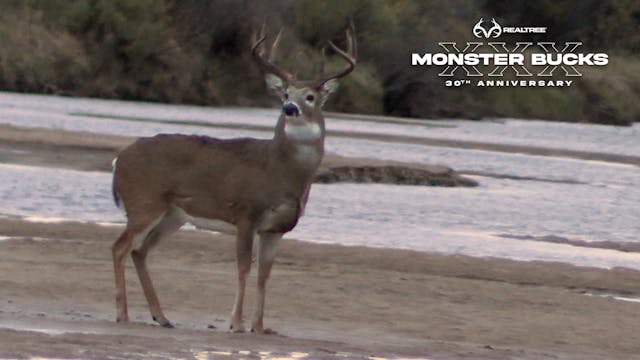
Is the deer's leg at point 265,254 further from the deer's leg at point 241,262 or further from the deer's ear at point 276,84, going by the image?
the deer's ear at point 276,84

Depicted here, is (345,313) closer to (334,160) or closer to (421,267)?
A: (421,267)

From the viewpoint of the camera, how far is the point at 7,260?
56.2 feet

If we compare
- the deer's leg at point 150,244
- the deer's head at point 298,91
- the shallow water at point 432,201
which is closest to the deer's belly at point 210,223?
the deer's leg at point 150,244

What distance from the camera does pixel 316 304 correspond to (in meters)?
15.9

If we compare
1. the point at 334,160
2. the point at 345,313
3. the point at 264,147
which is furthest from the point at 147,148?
the point at 334,160

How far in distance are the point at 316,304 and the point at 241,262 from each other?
78.2 inches

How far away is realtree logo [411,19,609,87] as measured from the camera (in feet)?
224

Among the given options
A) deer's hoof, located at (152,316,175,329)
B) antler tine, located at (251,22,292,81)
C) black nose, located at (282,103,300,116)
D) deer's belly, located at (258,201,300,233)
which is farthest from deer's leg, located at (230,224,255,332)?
antler tine, located at (251,22,292,81)

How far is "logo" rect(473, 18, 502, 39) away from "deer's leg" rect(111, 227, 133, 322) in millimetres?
60149

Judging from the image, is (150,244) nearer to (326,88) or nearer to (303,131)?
(303,131)

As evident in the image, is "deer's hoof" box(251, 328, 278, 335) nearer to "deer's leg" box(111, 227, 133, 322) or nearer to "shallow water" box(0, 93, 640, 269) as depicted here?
"deer's leg" box(111, 227, 133, 322)

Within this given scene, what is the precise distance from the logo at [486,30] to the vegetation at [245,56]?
520 mm

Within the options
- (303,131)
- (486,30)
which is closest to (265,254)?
(303,131)

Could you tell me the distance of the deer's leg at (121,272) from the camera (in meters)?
14.0
